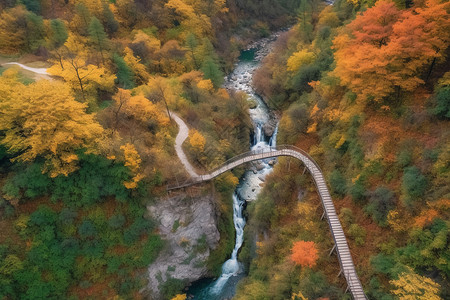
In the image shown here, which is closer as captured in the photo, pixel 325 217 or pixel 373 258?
pixel 373 258

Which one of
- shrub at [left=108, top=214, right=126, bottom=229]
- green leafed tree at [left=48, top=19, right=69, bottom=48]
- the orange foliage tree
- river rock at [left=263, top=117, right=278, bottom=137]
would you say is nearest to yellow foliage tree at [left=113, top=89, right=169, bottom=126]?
shrub at [left=108, top=214, right=126, bottom=229]

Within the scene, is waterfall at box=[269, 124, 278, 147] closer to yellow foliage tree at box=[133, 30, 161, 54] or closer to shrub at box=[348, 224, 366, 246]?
shrub at box=[348, 224, 366, 246]

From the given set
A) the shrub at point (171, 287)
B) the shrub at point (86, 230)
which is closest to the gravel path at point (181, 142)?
the shrub at point (86, 230)

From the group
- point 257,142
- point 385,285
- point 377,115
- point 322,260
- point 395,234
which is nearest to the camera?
point 385,285

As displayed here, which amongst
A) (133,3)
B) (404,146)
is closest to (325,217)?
(404,146)

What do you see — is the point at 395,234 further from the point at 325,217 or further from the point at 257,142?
the point at 257,142
